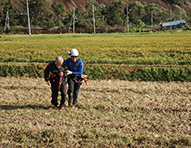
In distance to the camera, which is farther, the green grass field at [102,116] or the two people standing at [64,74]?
the two people standing at [64,74]

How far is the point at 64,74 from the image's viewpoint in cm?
740

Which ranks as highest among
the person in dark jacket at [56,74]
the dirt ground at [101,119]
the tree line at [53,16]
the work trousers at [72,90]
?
the tree line at [53,16]

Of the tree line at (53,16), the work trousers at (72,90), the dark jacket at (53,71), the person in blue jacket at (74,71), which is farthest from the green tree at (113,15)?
the dark jacket at (53,71)

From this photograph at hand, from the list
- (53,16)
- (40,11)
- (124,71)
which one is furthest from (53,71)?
(53,16)

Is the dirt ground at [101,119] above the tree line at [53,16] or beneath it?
beneath

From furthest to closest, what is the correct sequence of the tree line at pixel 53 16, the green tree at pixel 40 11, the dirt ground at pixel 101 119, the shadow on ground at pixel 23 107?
1. the green tree at pixel 40 11
2. the tree line at pixel 53 16
3. the shadow on ground at pixel 23 107
4. the dirt ground at pixel 101 119

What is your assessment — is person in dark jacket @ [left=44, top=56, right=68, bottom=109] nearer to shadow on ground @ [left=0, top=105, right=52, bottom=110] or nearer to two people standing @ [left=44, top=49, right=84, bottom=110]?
two people standing @ [left=44, top=49, right=84, bottom=110]

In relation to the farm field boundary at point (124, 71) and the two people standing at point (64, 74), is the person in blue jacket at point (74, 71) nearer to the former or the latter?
the two people standing at point (64, 74)

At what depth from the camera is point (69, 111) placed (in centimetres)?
764

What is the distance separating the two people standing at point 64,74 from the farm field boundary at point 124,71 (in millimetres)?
5398

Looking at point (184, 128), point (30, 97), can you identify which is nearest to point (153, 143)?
point (184, 128)

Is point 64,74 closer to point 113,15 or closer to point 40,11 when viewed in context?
point 40,11

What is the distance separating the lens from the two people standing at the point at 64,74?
23.9ft

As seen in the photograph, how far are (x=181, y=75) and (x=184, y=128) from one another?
22.3 feet
